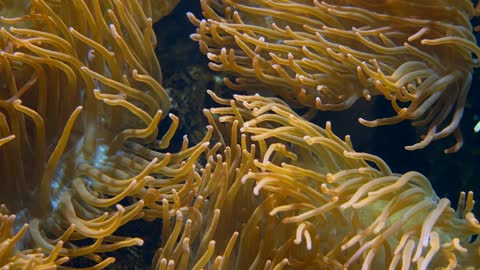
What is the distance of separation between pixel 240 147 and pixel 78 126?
52 cm

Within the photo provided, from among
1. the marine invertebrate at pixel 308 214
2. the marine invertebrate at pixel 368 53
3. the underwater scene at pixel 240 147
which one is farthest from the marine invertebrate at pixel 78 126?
the marine invertebrate at pixel 368 53

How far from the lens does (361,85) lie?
5.66 ft

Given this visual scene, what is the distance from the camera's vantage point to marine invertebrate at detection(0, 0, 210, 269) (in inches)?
56.2

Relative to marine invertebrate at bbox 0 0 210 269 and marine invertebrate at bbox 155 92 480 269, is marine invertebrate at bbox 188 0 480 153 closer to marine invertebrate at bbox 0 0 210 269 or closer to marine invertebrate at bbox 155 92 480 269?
marine invertebrate at bbox 155 92 480 269

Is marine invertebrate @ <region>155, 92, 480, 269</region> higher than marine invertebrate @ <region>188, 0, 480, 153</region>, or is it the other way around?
marine invertebrate @ <region>188, 0, 480, 153</region>

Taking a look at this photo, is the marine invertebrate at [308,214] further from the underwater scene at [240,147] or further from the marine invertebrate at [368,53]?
the marine invertebrate at [368,53]

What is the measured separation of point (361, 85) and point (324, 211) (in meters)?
0.57

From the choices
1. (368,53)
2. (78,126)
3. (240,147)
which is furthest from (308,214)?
(78,126)

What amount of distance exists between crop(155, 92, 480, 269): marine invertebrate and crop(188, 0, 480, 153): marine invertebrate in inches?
8.1

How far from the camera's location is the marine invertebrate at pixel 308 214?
53.3 inches

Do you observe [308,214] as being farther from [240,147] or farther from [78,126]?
[78,126]

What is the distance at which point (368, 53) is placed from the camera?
1.69 meters

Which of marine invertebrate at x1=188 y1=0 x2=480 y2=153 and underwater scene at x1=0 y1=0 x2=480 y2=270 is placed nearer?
underwater scene at x1=0 y1=0 x2=480 y2=270

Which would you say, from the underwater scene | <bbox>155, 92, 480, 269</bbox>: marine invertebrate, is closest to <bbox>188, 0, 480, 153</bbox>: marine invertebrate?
the underwater scene
